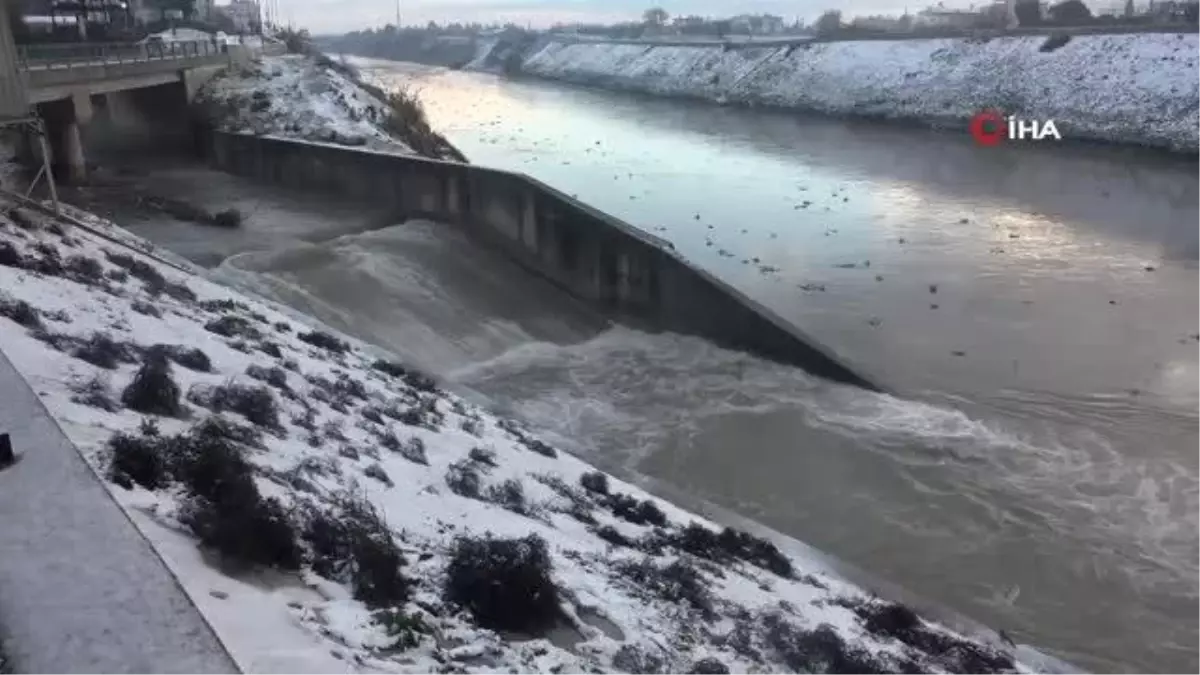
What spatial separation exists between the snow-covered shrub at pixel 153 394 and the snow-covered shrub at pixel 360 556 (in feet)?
6.25

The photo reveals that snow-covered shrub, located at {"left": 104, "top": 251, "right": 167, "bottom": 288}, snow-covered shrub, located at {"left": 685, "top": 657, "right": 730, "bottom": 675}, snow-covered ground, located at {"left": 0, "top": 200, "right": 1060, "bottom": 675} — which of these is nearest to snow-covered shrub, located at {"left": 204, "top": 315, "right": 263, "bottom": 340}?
snow-covered ground, located at {"left": 0, "top": 200, "right": 1060, "bottom": 675}

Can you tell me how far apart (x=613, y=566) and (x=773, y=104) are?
58.9m

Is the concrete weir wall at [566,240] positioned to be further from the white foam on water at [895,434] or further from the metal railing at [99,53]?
the metal railing at [99,53]

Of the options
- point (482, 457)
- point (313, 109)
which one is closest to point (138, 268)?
point (482, 457)

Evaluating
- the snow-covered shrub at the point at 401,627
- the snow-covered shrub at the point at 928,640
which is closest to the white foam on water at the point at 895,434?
the snow-covered shrub at the point at 928,640

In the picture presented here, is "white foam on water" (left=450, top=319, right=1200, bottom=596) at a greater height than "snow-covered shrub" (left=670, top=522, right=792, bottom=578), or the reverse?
"snow-covered shrub" (left=670, top=522, right=792, bottom=578)

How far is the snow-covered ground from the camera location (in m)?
5.34

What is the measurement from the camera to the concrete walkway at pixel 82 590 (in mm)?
3986

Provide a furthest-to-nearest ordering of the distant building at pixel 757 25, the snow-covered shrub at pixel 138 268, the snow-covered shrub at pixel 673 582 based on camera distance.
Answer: the distant building at pixel 757 25
the snow-covered shrub at pixel 138 268
the snow-covered shrub at pixel 673 582

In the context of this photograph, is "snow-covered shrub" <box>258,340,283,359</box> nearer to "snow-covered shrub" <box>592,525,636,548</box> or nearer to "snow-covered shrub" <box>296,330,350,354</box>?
"snow-covered shrub" <box>296,330,350,354</box>

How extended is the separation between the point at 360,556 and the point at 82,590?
5.59ft

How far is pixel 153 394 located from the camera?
7.45 meters

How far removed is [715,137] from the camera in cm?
4866

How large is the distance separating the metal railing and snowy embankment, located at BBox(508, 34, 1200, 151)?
36820 mm
